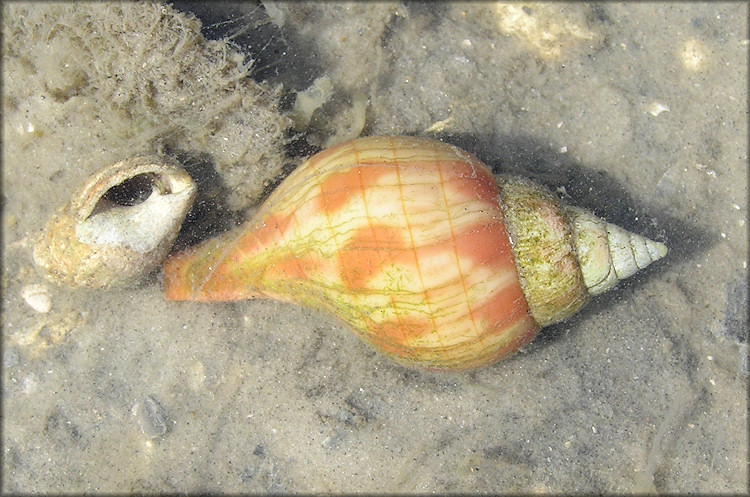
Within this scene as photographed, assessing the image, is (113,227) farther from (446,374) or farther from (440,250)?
(446,374)

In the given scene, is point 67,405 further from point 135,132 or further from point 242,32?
point 242,32

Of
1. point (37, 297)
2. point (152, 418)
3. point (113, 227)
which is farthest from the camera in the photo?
point (37, 297)

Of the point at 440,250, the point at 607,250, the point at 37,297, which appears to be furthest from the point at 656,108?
the point at 37,297

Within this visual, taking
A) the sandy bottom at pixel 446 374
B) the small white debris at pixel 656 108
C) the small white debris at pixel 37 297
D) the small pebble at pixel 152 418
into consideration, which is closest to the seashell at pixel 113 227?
the sandy bottom at pixel 446 374

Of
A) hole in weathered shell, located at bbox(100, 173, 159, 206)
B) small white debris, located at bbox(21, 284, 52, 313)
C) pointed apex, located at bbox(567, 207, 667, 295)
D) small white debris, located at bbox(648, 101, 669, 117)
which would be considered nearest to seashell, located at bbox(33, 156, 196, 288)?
hole in weathered shell, located at bbox(100, 173, 159, 206)

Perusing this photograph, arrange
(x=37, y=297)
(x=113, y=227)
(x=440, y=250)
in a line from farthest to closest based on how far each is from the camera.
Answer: (x=37, y=297)
(x=113, y=227)
(x=440, y=250)

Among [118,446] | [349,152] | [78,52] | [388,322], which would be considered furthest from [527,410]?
[78,52]

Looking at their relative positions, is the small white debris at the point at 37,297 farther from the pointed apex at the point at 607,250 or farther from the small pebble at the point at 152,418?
the pointed apex at the point at 607,250
